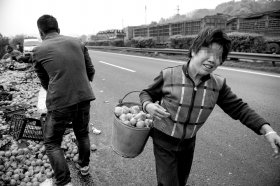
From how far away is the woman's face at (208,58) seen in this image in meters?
1.80

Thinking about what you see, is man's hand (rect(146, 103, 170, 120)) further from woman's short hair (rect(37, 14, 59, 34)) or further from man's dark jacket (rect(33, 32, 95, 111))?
woman's short hair (rect(37, 14, 59, 34))

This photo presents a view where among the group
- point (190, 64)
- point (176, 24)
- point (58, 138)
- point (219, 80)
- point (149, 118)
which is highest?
point (176, 24)

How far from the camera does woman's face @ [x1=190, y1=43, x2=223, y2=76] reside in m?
1.80

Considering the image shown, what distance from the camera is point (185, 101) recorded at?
1913 mm

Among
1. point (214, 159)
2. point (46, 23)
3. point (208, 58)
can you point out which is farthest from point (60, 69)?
point (214, 159)

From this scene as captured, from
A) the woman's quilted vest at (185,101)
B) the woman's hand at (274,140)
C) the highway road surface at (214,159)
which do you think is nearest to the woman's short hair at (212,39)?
the woman's quilted vest at (185,101)

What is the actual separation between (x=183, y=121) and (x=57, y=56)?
158 centimetres

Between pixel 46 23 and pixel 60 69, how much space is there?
0.60m

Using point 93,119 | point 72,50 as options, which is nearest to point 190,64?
point 72,50

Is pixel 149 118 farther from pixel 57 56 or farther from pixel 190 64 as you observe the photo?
pixel 57 56

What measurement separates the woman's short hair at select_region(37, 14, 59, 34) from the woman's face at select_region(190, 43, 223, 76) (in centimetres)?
183

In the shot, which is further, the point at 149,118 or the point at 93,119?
the point at 93,119

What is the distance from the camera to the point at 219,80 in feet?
6.71

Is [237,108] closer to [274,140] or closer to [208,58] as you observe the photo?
[274,140]
